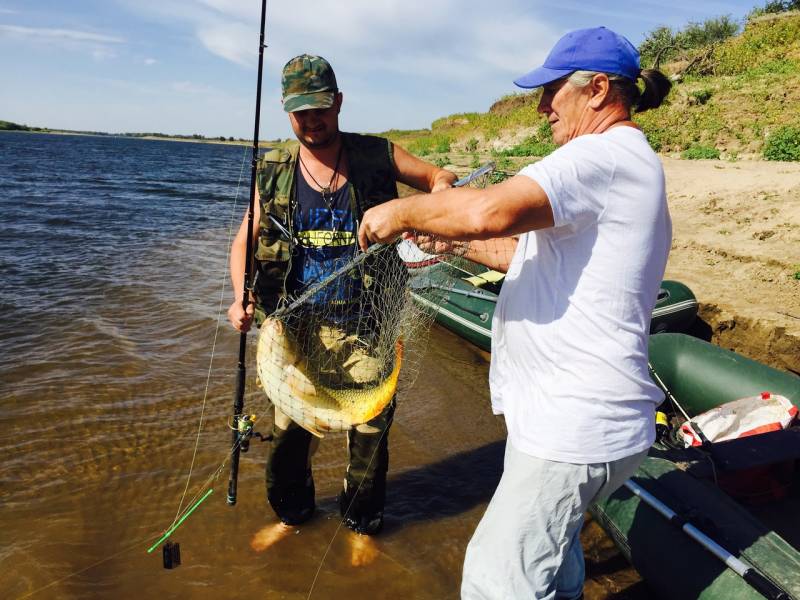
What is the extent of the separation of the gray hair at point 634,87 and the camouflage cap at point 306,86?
4.52 feet

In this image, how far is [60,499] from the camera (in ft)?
13.0

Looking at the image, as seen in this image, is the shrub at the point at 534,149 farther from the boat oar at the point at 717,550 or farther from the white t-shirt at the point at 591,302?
the white t-shirt at the point at 591,302

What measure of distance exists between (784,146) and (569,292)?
12614 millimetres

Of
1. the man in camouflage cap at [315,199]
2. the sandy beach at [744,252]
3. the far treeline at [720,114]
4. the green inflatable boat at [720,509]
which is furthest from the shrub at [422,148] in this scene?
the man in camouflage cap at [315,199]

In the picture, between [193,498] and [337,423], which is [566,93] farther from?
[193,498]

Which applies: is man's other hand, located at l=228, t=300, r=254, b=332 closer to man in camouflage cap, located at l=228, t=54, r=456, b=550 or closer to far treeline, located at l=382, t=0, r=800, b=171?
man in camouflage cap, located at l=228, t=54, r=456, b=550

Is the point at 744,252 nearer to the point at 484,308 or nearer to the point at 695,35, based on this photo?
the point at 484,308

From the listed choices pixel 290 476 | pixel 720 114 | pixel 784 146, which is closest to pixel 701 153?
pixel 784 146

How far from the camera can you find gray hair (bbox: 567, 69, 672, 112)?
175cm

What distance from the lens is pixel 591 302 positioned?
171cm

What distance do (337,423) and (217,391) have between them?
320cm

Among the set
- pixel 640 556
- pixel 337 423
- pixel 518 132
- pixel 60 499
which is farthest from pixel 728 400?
pixel 518 132

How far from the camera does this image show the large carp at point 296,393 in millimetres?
2814

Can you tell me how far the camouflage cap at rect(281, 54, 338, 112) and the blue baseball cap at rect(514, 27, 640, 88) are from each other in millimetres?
1281
